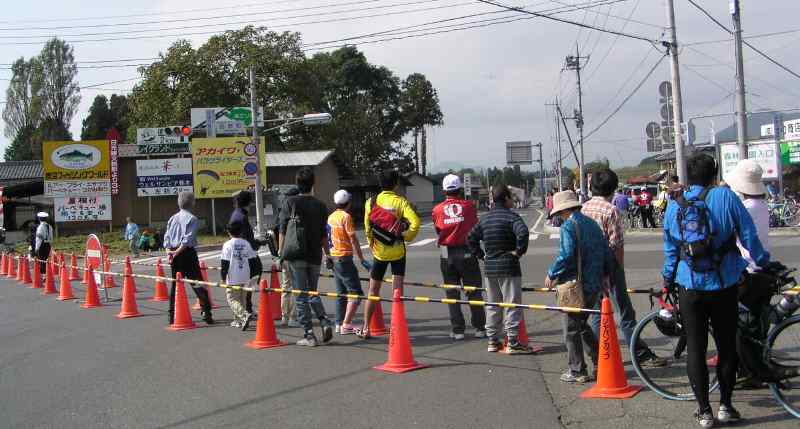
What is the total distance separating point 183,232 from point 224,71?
46.0 meters

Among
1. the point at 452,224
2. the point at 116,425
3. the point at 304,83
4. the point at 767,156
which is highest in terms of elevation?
the point at 304,83

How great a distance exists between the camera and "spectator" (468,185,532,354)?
284 inches

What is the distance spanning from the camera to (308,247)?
8.53m

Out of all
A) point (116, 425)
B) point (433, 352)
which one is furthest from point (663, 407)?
point (116, 425)

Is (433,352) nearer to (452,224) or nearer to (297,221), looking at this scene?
(452,224)

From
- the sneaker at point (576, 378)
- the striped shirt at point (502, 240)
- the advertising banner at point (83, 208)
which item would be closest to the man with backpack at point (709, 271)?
the sneaker at point (576, 378)

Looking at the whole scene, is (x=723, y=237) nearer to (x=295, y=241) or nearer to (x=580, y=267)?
(x=580, y=267)

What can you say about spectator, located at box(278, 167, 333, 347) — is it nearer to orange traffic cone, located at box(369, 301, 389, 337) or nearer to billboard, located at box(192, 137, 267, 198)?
orange traffic cone, located at box(369, 301, 389, 337)

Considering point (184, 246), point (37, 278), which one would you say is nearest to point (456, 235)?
point (184, 246)

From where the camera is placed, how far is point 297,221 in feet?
27.8

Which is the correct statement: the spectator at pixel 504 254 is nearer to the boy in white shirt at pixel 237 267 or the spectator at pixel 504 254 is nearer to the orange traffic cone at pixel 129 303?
the boy in white shirt at pixel 237 267

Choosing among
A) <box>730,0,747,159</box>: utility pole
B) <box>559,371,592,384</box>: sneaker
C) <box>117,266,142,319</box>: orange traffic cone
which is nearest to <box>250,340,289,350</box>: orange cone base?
<box>559,371,592,384</box>: sneaker

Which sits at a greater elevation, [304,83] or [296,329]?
[304,83]

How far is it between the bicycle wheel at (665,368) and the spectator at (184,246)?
21.4 feet
